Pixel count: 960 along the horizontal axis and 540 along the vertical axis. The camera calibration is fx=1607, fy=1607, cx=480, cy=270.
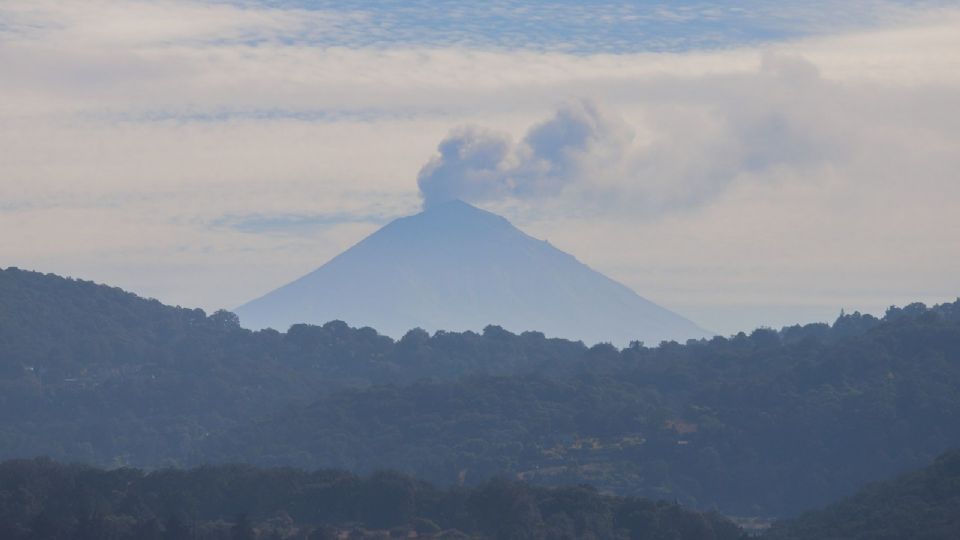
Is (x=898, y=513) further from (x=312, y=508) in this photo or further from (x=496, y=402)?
(x=496, y=402)

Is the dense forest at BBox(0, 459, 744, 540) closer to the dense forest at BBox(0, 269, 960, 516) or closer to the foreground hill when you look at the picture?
the foreground hill

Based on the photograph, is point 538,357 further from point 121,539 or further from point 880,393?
point 121,539

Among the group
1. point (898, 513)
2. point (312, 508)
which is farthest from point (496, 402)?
point (898, 513)

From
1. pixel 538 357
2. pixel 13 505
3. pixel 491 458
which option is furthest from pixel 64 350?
pixel 13 505

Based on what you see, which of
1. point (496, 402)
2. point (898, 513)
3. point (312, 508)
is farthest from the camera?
point (496, 402)

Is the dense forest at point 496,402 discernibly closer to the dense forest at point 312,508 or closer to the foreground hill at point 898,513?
the foreground hill at point 898,513

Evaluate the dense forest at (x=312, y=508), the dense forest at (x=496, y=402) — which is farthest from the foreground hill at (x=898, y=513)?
the dense forest at (x=496, y=402)
